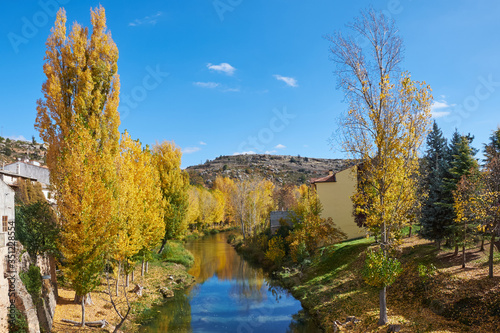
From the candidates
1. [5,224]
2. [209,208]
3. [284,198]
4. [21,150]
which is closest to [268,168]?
[284,198]

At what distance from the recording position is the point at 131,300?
1917 cm

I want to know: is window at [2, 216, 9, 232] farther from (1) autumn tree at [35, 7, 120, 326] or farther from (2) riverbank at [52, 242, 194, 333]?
(2) riverbank at [52, 242, 194, 333]

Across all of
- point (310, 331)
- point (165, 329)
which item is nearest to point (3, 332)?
point (165, 329)

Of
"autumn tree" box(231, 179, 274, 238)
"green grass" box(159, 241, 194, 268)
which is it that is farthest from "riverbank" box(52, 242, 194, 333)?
"autumn tree" box(231, 179, 274, 238)

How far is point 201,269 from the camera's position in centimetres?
3133

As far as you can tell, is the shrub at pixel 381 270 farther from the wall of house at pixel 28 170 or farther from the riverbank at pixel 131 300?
the wall of house at pixel 28 170

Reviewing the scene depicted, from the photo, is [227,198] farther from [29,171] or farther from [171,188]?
[171,188]

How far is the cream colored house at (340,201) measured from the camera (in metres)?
32.2

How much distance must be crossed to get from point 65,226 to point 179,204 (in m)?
16.9

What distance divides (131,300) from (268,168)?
385 feet

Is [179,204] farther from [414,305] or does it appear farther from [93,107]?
[414,305]

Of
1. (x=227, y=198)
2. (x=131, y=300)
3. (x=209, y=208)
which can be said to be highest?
(x=227, y=198)

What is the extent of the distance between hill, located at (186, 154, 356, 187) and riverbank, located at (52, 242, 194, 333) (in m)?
82.7

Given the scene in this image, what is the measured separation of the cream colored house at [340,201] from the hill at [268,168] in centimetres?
7665
